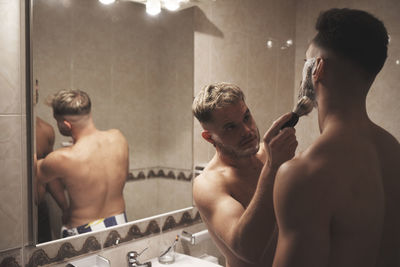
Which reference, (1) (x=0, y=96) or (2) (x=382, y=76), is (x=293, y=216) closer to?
(1) (x=0, y=96)

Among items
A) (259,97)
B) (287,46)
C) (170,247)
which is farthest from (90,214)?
(287,46)

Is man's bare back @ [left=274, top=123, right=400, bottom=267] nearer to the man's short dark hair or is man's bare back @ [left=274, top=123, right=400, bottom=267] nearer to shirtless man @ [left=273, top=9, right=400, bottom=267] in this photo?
shirtless man @ [left=273, top=9, right=400, bottom=267]

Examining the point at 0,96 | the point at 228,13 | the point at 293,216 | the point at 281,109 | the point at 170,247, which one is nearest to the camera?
the point at 293,216

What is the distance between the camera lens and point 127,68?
1.72 metres

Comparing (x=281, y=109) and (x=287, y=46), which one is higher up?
(x=287, y=46)

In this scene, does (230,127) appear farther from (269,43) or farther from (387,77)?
(387,77)

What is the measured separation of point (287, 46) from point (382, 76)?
71 cm

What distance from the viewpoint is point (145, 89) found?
1.80m

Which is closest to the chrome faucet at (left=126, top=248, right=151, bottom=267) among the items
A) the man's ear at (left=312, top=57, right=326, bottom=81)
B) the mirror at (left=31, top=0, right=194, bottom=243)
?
the mirror at (left=31, top=0, right=194, bottom=243)

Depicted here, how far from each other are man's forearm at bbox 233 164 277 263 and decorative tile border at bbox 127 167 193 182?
79 centimetres

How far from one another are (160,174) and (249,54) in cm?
105

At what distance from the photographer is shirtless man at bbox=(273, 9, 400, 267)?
0.76 m

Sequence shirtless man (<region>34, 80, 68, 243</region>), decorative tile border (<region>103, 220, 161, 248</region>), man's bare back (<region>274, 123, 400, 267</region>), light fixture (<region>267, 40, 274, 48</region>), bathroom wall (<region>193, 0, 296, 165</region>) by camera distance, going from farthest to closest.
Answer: light fixture (<region>267, 40, 274, 48</region>), bathroom wall (<region>193, 0, 296, 165</region>), decorative tile border (<region>103, 220, 161, 248</region>), shirtless man (<region>34, 80, 68, 243</region>), man's bare back (<region>274, 123, 400, 267</region>)

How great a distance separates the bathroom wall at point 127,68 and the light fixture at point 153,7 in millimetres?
32
